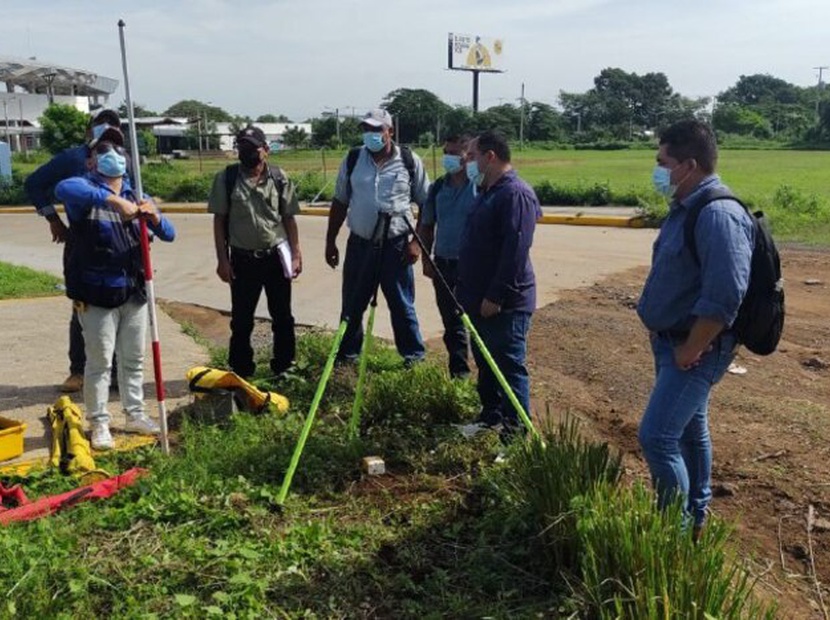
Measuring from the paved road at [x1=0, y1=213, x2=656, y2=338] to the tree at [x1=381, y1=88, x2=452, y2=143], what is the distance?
34552 mm

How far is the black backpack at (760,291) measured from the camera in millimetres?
3203

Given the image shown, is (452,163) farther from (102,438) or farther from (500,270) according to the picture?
(102,438)

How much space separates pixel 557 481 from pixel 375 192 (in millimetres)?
3090

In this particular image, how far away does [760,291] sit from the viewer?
324 cm

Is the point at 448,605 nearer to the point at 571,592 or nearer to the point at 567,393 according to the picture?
the point at 571,592

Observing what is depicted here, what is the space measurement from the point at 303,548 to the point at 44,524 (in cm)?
115

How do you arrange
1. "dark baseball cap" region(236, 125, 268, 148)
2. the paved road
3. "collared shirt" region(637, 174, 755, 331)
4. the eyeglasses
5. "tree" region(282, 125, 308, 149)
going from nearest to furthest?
"collared shirt" region(637, 174, 755, 331) → the eyeglasses → "dark baseball cap" region(236, 125, 268, 148) → the paved road → "tree" region(282, 125, 308, 149)

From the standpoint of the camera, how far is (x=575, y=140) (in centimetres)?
7594

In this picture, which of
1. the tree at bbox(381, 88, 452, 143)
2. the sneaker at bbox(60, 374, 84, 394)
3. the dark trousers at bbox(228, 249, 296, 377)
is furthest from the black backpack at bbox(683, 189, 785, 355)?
the tree at bbox(381, 88, 452, 143)

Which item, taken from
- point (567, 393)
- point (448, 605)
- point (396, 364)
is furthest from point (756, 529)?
point (396, 364)

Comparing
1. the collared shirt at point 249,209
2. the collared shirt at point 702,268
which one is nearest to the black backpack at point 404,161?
the collared shirt at point 249,209

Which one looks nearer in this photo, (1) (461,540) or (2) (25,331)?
(1) (461,540)

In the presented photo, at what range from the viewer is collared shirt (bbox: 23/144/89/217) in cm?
540

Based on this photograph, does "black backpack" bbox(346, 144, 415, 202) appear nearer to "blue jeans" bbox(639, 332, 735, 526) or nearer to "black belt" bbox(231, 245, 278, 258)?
"black belt" bbox(231, 245, 278, 258)
